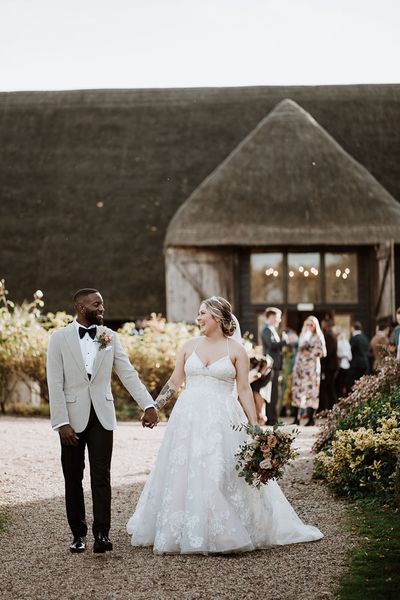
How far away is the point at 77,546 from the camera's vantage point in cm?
706

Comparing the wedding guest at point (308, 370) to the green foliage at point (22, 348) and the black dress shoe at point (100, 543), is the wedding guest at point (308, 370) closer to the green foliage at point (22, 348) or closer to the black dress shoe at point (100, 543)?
the green foliage at point (22, 348)

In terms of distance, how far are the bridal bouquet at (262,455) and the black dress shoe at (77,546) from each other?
3.87 feet

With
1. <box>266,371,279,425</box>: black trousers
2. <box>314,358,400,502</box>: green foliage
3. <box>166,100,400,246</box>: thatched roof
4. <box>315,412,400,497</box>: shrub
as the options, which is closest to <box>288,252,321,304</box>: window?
<box>166,100,400,246</box>: thatched roof

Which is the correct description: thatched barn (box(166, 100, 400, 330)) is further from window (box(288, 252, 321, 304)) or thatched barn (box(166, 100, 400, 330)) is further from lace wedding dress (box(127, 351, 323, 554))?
lace wedding dress (box(127, 351, 323, 554))

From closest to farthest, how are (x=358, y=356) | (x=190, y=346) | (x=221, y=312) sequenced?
(x=221, y=312) → (x=190, y=346) → (x=358, y=356)

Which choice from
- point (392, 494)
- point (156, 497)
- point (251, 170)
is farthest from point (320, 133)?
point (156, 497)

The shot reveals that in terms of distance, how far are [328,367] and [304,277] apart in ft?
17.5

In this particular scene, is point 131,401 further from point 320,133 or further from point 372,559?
point 372,559

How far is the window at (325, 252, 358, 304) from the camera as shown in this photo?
76.5 ft

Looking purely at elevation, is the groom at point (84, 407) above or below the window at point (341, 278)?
below

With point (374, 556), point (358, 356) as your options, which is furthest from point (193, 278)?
point (374, 556)

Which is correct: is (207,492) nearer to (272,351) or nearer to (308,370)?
(272,351)

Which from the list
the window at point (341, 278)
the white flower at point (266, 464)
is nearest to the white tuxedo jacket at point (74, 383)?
the white flower at point (266, 464)

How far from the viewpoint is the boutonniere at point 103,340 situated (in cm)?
701
